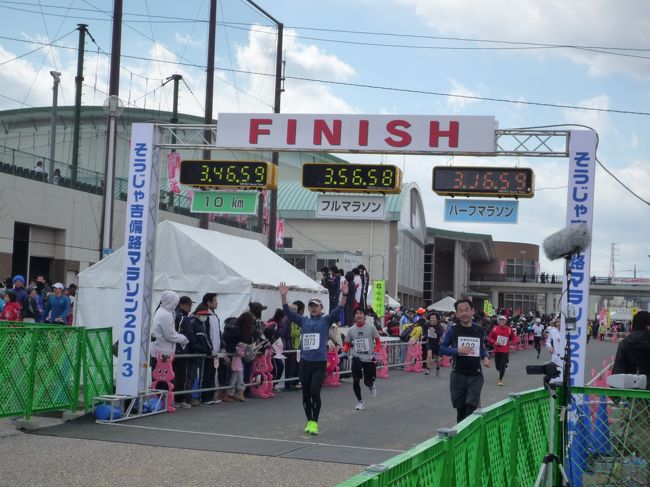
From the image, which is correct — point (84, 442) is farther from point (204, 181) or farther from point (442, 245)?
point (442, 245)

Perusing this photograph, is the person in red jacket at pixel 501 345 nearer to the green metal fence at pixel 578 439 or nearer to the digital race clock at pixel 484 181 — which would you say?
the digital race clock at pixel 484 181

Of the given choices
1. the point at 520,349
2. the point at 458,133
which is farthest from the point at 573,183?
the point at 520,349

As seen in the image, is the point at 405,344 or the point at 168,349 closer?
the point at 168,349

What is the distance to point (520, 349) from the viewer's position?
52.1 metres

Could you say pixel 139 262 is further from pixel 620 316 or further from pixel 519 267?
pixel 519 267

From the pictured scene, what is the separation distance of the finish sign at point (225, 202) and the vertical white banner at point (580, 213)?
5.32m

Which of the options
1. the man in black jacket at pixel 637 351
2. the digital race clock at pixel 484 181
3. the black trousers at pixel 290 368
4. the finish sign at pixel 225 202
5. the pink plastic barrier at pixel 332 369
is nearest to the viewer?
the man in black jacket at pixel 637 351

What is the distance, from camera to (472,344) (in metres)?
10.8

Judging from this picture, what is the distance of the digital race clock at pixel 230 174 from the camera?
14891mm

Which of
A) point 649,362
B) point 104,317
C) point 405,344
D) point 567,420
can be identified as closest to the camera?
point 567,420

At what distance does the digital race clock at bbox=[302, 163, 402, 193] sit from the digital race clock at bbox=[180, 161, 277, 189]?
690 millimetres

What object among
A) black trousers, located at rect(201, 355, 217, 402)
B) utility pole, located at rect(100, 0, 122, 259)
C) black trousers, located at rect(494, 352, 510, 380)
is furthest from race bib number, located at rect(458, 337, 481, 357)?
black trousers, located at rect(494, 352, 510, 380)

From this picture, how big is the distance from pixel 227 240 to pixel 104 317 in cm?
364

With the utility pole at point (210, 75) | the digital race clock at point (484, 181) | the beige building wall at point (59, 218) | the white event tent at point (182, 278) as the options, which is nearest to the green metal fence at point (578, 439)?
the digital race clock at point (484, 181)
